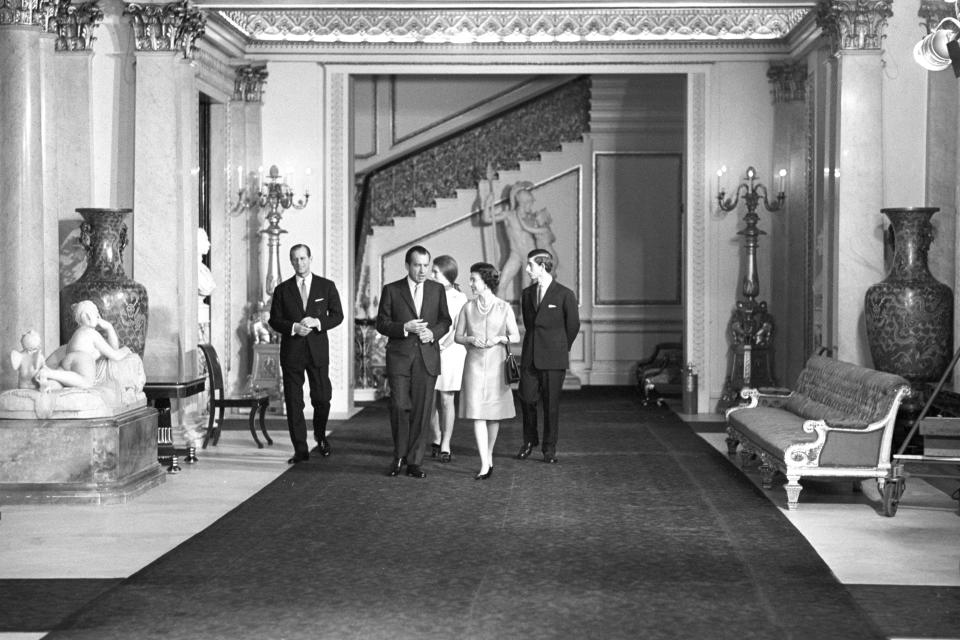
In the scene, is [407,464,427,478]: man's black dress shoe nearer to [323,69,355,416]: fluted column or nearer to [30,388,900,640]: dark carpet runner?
[30,388,900,640]: dark carpet runner

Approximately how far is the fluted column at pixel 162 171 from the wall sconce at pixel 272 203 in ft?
7.25

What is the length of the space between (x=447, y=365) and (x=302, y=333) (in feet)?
3.65

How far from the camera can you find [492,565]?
20.6 feet

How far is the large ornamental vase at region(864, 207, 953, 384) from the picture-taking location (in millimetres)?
9477

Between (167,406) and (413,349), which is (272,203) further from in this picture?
(413,349)

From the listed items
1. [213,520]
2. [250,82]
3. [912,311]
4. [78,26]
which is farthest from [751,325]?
[213,520]

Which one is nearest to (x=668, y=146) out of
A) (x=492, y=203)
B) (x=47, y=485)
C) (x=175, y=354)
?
(x=492, y=203)

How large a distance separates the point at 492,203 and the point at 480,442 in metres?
8.50

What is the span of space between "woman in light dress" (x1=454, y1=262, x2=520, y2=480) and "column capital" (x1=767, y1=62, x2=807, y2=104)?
549cm

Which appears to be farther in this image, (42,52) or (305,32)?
(305,32)

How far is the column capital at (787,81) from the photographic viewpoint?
13141 millimetres

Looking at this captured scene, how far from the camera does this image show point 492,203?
17.1m

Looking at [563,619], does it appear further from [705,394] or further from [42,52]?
[705,394]

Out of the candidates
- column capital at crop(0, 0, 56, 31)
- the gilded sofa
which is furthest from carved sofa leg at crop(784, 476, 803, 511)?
column capital at crop(0, 0, 56, 31)
